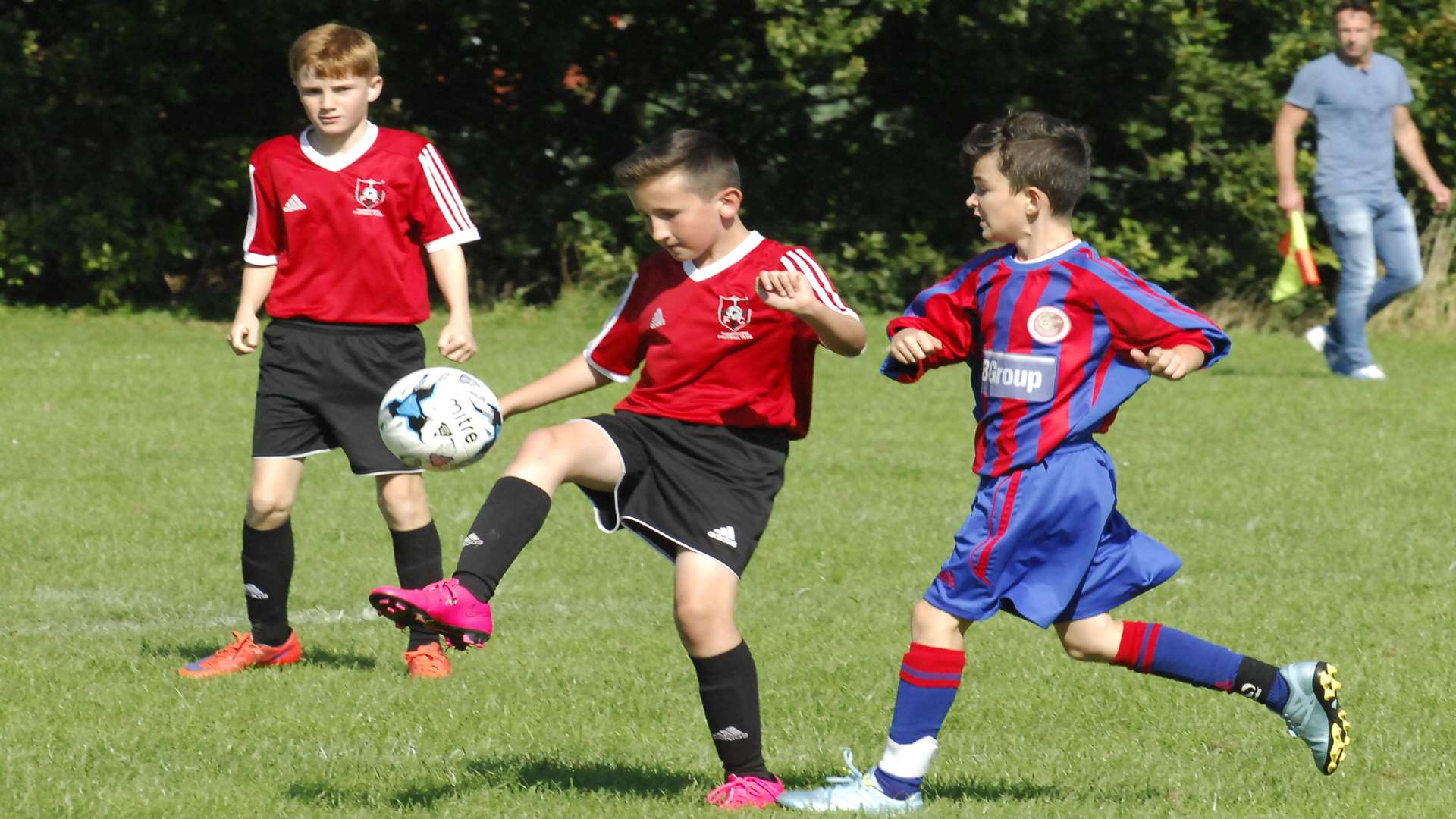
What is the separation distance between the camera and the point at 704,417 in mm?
4723

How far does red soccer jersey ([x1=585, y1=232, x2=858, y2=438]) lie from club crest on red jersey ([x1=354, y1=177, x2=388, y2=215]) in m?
1.49

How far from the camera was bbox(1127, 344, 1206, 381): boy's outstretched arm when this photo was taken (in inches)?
170

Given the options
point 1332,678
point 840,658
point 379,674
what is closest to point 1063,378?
point 1332,678

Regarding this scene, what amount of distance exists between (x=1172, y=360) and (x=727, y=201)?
110 cm

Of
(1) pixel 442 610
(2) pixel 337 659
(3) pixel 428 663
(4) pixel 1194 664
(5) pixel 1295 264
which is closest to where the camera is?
(1) pixel 442 610

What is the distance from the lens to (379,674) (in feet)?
20.0

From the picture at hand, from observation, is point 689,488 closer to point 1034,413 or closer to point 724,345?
point 724,345

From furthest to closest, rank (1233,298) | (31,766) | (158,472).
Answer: (1233,298) → (158,472) → (31,766)

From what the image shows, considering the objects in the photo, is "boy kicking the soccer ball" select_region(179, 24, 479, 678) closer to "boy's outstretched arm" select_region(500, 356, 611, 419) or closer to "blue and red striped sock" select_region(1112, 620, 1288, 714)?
"boy's outstretched arm" select_region(500, 356, 611, 419)

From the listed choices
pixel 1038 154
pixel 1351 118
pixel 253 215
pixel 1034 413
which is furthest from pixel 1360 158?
pixel 1034 413

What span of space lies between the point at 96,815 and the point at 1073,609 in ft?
7.36

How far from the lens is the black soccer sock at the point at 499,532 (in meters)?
4.29

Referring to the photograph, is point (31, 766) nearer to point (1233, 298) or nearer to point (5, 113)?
point (5, 113)

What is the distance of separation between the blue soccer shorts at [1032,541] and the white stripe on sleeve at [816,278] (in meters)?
0.52
